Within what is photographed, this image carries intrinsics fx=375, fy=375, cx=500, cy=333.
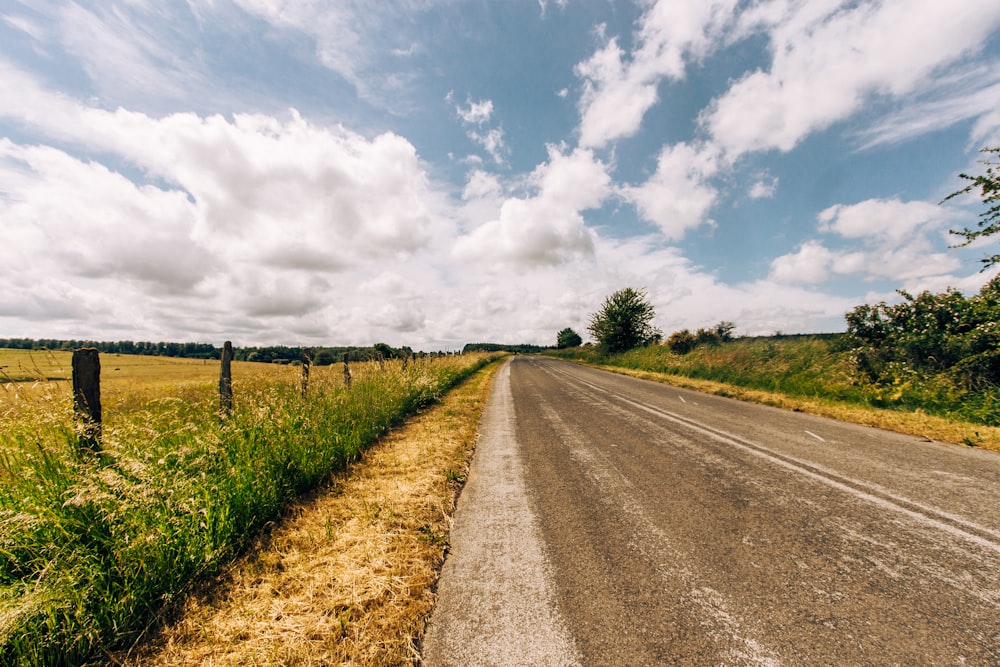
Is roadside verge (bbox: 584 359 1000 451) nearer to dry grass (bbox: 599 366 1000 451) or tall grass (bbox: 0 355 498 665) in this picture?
dry grass (bbox: 599 366 1000 451)

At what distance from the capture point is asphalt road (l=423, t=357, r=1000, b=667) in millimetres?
2035

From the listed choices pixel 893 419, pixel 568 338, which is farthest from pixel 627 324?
pixel 568 338

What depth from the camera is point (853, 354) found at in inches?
429

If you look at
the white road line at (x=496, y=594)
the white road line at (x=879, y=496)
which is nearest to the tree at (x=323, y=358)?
the white road line at (x=496, y=594)

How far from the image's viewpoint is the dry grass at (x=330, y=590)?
2102 mm

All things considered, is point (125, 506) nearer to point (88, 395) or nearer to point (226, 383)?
point (88, 395)

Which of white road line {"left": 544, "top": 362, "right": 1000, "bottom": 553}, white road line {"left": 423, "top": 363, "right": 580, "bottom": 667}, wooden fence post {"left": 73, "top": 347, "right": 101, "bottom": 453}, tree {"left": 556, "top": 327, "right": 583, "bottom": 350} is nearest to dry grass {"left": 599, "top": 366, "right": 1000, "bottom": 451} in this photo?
white road line {"left": 544, "top": 362, "right": 1000, "bottom": 553}

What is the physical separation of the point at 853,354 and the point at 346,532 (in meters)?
13.9

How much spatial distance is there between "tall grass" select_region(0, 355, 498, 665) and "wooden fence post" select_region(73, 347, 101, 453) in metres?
0.08

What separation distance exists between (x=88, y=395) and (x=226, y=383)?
171 cm

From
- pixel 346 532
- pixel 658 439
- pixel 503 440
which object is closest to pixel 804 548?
pixel 658 439

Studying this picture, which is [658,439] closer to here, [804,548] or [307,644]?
[804,548]

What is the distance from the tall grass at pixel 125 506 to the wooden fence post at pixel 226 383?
12cm

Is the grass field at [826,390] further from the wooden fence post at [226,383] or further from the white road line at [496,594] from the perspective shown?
the wooden fence post at [226,383]
